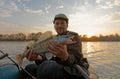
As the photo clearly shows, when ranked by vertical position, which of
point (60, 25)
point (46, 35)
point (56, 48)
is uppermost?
point (60, 25)

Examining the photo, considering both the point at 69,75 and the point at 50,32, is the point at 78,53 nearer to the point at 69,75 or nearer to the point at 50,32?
the point at 69,75

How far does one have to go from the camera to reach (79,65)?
5.43 meters

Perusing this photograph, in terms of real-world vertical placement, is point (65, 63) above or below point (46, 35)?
below

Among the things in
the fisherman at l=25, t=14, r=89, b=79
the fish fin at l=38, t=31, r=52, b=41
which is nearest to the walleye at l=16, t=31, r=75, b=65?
the fish fin at l=38, t=31, r=52, b=41

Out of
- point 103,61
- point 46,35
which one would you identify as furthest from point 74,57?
point 103,61

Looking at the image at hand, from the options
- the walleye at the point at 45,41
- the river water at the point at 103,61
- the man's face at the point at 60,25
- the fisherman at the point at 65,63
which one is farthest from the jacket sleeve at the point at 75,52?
the river water at the point at 103,61

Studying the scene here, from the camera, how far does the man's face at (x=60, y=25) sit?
5910 mm

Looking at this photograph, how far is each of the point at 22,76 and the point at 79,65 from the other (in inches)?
95.0

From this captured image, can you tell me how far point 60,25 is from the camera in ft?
19.5

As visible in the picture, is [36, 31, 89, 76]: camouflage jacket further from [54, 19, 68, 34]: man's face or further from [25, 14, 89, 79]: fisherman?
[54, 19, 68, 34]: man's face

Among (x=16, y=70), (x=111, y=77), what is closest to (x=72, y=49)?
(x=16, y=70)

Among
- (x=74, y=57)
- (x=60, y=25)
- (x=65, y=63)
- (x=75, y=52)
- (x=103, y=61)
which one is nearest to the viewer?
(x=65, y=63)

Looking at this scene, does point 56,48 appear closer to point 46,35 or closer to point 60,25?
point 46,35

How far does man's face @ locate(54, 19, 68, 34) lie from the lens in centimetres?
591
